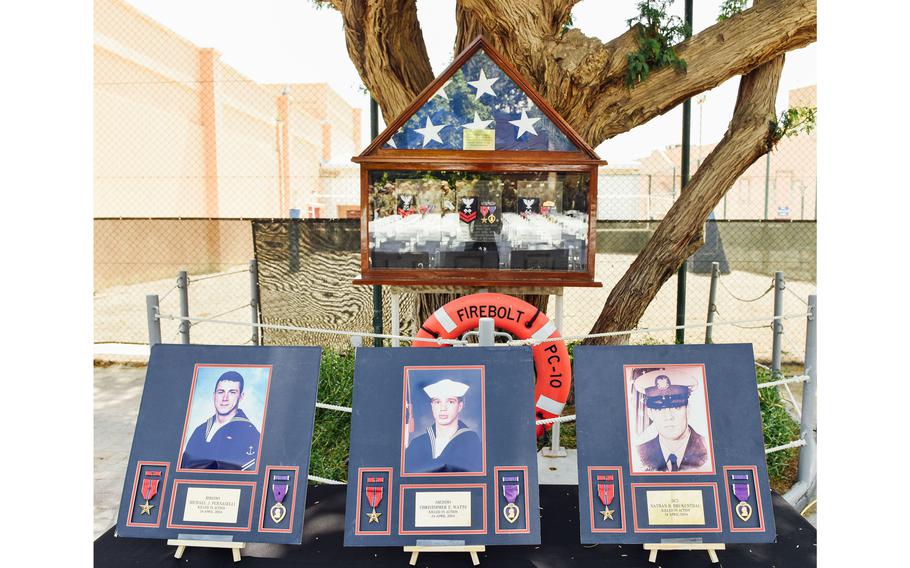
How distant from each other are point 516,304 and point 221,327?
5.09m

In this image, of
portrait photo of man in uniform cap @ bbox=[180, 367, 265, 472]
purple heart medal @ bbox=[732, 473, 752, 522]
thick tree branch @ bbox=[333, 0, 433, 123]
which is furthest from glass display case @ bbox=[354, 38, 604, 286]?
purple heart medal @ bbox=[732, 473, 752, 522]

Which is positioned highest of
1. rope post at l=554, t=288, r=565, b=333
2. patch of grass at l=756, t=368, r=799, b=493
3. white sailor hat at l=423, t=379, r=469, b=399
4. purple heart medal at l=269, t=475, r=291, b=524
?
rope post at l=554, t=288, r=565, b=333

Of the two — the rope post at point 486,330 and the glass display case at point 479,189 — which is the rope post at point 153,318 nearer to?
the glass display case at point 479,189

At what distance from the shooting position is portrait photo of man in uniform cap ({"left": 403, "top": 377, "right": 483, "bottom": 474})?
173cm

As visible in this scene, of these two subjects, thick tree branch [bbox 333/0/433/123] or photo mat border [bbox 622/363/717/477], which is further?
thick tree branch [bbox 333/0/433/123]

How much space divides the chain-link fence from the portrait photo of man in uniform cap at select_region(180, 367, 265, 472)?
2.59 meters

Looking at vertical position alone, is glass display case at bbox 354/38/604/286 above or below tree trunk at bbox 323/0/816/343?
below

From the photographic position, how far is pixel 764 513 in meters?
1.72

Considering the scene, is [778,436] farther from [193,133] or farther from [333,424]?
[193,133]

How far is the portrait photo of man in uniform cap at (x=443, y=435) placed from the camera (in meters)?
1.73

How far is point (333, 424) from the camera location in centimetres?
346

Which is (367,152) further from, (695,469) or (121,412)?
(121,412)

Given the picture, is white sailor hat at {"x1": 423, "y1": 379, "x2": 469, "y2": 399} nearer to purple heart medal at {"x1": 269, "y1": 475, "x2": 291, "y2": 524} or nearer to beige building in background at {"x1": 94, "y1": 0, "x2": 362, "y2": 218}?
purple heart medal at {"x1": 269, "y1": 475, "x2": 291, "y2": 524}

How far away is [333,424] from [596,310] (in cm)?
514
